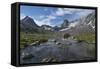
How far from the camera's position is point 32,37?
3.54 metres

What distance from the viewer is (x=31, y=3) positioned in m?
3.50

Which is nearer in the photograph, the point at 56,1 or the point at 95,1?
the point at 56,1

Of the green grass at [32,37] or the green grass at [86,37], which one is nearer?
the green grass at [32,37]

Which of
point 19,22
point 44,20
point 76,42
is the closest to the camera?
point 19,22

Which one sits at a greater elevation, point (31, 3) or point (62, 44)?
point (31, 3)

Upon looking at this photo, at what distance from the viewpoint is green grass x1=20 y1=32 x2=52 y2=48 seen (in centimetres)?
345

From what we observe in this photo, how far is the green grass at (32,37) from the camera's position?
11.3 feet

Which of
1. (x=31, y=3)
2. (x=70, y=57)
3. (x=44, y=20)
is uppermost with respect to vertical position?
(x=31, y=3)

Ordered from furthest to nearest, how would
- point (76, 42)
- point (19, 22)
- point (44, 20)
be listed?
point (76, 42) < point (44, 20) < point (19, 22)

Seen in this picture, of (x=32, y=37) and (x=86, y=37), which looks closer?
(x=32, y=37)

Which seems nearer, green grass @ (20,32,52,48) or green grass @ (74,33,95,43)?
green grass @ (20,32,52,48)
